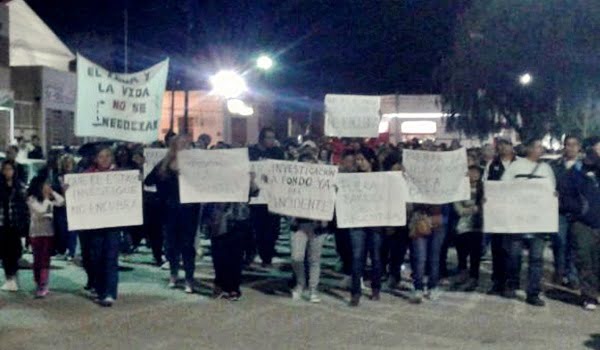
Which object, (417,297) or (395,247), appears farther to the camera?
(395,247)

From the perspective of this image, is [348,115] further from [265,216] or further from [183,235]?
[183,235]

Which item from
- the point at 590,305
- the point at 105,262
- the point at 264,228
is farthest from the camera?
the point at 264,228

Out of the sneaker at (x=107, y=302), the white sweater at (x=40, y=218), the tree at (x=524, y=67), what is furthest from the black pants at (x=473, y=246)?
the tree at (x=524, y=67)

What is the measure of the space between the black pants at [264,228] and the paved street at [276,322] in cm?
170

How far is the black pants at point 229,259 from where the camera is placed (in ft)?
37.0

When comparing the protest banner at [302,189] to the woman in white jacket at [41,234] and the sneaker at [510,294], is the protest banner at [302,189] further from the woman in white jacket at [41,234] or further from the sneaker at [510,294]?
the woman in white jacket at [41,234]

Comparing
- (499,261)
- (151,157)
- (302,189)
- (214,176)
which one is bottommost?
(499,261)

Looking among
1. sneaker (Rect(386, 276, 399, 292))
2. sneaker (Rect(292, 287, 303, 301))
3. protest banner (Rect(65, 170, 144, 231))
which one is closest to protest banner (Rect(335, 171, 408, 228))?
sneaker (Rect(292, 287, 303, 301))

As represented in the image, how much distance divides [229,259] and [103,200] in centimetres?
153

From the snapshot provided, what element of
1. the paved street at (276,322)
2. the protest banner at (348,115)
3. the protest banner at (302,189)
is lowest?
the paved street at (276,322)

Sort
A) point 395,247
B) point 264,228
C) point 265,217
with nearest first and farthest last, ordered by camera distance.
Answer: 1. point 395,247
2. point 264,228
3. point 265,217

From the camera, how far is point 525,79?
105 ft

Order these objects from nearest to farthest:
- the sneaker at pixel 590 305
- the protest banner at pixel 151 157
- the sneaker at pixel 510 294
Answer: the sneaker at pixel 590 305 → the sneaker at pixel 510 294 → the protest banner at pixel 151 157

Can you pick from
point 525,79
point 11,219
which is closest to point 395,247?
point 11,219
